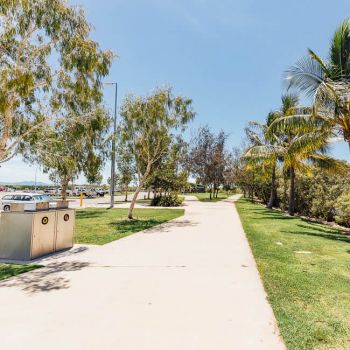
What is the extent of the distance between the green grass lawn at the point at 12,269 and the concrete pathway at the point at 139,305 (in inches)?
12.4

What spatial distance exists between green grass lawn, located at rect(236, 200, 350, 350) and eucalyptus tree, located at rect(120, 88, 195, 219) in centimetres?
814

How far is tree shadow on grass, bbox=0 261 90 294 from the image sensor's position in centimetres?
521

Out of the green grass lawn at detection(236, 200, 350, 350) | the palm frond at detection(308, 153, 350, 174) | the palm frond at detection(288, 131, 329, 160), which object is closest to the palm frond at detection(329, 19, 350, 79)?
the palm frond at detection(288, 131, 329, 160)

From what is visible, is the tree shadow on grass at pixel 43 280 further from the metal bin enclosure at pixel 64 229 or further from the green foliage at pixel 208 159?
the green foliage at pixel 208 159

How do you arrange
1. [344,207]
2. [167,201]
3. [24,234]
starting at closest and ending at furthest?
[24,234] < [344,207] < [167,201]

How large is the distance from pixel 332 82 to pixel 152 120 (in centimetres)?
825

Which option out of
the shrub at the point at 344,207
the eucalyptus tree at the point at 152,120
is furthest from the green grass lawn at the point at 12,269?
the shrub at the point at 344,207

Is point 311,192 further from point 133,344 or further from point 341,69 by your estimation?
point 133,344

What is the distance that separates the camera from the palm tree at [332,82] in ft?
36.8

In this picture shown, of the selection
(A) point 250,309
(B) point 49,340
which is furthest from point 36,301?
(A) point 250,309

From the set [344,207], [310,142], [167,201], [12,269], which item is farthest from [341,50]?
[167,201]

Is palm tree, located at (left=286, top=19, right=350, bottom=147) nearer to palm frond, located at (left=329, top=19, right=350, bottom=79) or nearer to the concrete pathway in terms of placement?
palm frond, located at (left=329, top=19, right=350, bottom=79)

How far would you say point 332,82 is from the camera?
11.7 metres

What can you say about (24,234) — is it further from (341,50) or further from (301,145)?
(341,50)
